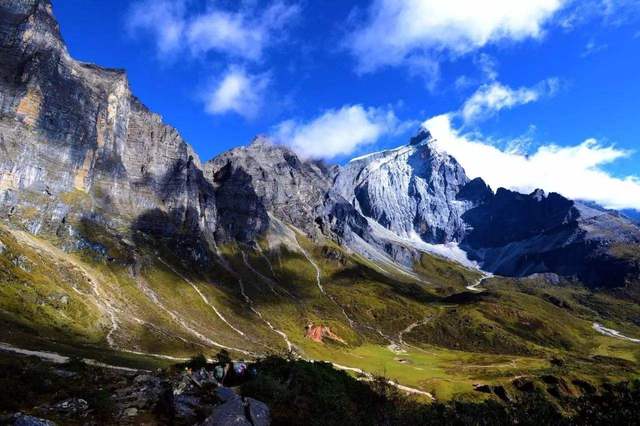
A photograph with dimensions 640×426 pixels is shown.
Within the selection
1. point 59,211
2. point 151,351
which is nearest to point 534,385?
point 151,351

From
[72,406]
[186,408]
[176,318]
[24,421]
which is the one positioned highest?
[24,421]

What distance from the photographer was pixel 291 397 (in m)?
37.1

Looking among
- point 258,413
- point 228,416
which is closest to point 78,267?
point 258,413

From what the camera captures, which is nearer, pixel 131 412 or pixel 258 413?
pixel 131 412

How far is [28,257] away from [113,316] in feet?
96.4

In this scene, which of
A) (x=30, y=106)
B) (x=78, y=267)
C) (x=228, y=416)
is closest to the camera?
(x=228, y=416)

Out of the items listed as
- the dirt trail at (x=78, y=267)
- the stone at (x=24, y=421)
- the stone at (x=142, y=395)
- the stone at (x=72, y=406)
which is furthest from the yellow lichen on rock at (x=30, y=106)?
the stone at (x=24, y=421)

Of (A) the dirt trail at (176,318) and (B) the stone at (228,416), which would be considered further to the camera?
(A) the dirt trail at (176,318)

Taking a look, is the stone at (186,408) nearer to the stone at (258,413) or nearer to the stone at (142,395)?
the stone at (142,395)

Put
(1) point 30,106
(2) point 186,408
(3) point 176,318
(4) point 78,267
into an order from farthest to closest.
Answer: (1) point 30,106 < (3) point 176,318 < (4) point 78,267 < (2) point 186,408

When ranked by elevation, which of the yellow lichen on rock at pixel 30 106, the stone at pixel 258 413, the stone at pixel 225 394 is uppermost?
the yellow lichen on rock at pixel 30 106

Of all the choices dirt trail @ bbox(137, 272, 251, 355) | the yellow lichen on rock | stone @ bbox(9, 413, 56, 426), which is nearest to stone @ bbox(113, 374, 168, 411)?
stone @ bbox(9, 413, 56, 426)

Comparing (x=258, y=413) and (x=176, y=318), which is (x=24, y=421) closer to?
(x=258, y=413)

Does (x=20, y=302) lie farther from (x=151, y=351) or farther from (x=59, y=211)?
(x=59, y=211)
